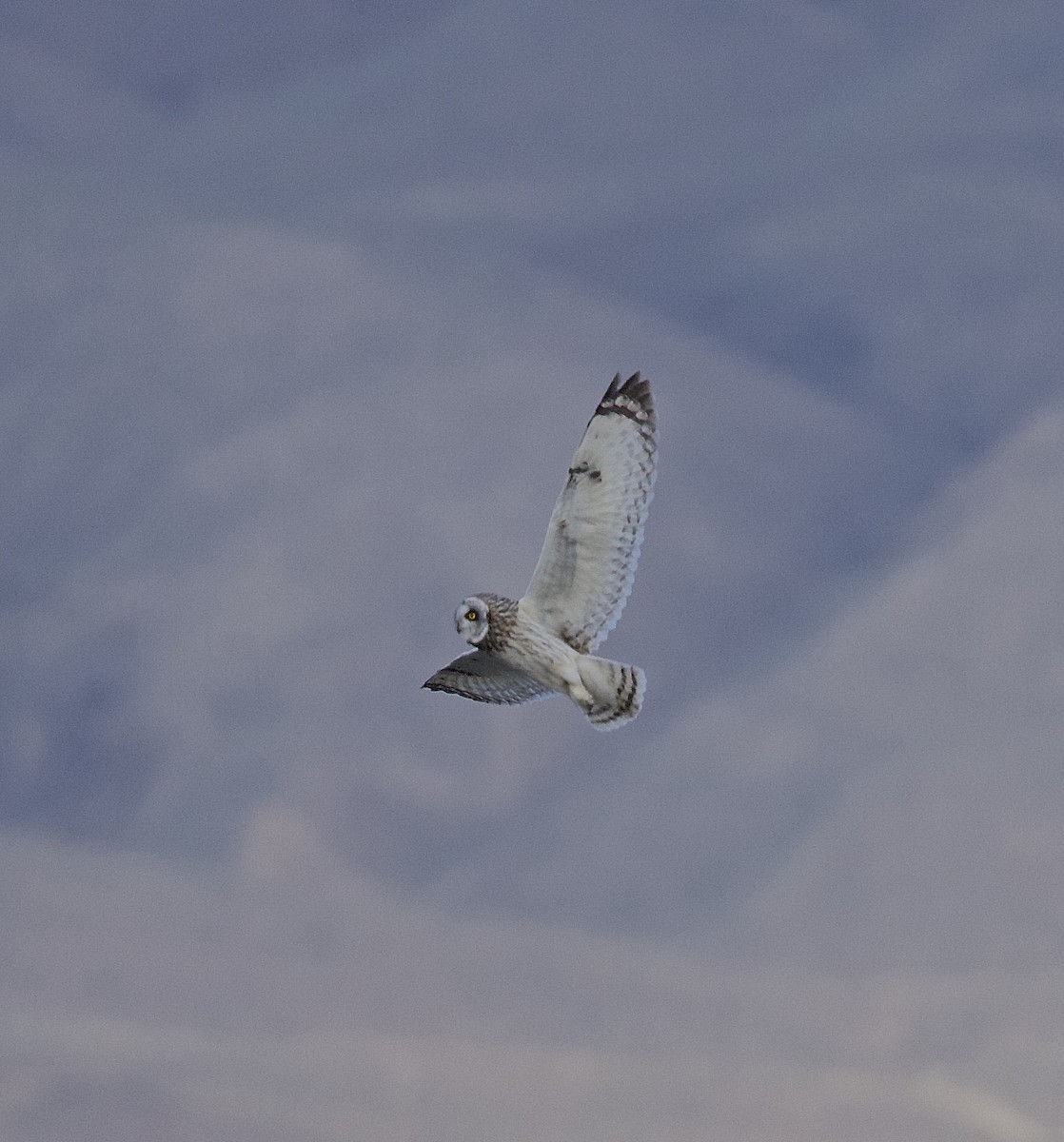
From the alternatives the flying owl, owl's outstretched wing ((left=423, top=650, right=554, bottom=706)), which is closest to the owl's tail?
the flying owl

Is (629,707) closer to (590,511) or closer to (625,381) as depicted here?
(590,511)

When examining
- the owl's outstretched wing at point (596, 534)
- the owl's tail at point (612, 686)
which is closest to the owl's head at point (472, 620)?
the owl's outstretched wing at point (596, 534)

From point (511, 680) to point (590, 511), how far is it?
3502 millimetres

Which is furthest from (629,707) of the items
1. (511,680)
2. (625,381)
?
(625,381)

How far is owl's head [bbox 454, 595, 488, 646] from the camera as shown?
34.5 meters

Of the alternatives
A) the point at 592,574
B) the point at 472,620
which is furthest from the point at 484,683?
the point at 592,574

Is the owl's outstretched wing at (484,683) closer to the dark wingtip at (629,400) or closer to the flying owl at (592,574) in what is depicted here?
the flying owl at (592,574)

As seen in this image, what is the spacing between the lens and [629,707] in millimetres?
35469

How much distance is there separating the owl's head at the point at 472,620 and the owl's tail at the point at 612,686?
204 centimetres

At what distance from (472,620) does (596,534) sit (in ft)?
9.22

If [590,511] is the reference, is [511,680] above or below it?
below

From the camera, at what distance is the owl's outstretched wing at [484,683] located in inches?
1422

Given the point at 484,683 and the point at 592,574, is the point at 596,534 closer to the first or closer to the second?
the point at 592,574

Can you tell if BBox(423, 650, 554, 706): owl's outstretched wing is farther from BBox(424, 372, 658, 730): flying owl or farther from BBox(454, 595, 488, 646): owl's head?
BBox(454, 595, 488, 646): owl's head
